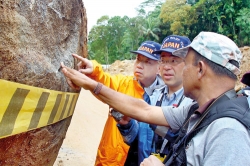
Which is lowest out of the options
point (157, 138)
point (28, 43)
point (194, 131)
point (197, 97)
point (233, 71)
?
point (157, 138)

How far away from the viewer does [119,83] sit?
128 inches

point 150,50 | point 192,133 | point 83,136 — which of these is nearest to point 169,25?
point 83,136

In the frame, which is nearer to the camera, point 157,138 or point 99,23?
point 157,138

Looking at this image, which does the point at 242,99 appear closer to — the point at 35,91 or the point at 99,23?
the point at 35,91

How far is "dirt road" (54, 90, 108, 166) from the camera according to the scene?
23.6ft

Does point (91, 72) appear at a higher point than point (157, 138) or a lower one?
higher

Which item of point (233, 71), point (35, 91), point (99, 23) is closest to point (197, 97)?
point (233, 71)

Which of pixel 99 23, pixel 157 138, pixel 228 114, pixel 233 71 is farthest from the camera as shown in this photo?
pixel 99 23

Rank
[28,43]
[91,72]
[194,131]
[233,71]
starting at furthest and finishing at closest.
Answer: [91,72]
[28,43]
[233,71]
[194,131]

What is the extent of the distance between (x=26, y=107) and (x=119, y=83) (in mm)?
1479

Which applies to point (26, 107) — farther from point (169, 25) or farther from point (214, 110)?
point (169, 25)

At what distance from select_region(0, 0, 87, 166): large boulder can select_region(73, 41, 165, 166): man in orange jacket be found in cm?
23

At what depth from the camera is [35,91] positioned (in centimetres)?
203

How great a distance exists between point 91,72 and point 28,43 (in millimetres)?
765
